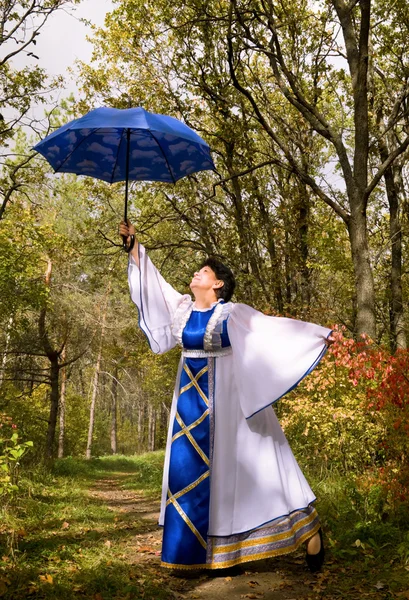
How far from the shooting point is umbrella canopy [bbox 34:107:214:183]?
166 inches

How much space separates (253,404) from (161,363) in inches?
533

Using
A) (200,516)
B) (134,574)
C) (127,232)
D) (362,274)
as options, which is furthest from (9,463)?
(362,274)

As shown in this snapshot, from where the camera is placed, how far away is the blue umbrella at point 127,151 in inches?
166

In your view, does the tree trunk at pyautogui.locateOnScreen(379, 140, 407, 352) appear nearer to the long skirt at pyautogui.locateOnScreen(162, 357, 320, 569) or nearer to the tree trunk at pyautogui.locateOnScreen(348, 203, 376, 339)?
the tree trunk at pyautogui.locateOnScreen(348, 203, 376, 339)

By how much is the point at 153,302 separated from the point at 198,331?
1.67ft

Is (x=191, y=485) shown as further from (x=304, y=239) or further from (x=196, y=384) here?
(x=304, y=239)

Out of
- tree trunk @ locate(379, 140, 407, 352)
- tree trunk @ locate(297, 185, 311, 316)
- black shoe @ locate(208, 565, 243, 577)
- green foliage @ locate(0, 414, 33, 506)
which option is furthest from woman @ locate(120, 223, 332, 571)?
tree trunk @ locate(379, 140, 407, 352)

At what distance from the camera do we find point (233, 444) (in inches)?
156

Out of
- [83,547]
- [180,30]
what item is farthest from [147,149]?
[180,30]

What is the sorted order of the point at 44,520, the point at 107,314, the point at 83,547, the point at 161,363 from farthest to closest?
the point at 107,314 → the point at 161,363 → the point at 44,520 → the point at 83,547

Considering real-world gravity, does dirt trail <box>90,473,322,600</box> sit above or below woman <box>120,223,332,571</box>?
below

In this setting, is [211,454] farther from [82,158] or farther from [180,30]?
[180,30]

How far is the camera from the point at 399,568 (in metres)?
3.88

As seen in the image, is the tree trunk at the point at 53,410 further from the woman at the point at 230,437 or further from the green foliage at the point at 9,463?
the woman at the point at 230,437
